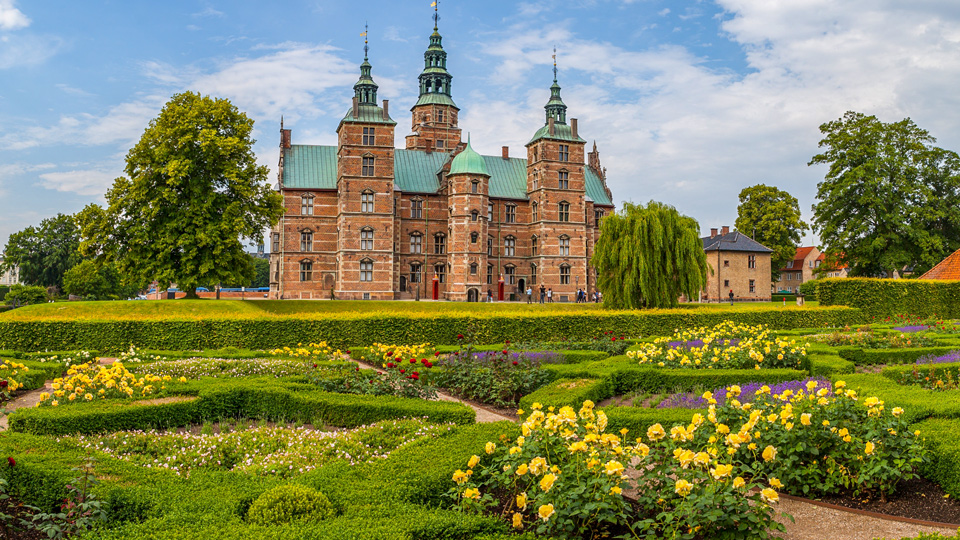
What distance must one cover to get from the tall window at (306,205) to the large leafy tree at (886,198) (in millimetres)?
34112

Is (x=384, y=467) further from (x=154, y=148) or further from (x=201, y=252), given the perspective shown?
(x=154, y=148)

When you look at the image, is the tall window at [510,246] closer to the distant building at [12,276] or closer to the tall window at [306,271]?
the tall window at [306,271]

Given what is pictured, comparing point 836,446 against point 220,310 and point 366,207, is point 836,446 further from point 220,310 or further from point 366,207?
point 366,207

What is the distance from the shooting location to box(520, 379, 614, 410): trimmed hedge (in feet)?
29.2

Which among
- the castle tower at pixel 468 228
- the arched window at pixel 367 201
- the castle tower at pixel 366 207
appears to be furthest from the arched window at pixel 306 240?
the castle tower at pixel 468 228

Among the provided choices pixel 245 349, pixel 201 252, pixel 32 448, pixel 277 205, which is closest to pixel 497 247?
pixel 277 205

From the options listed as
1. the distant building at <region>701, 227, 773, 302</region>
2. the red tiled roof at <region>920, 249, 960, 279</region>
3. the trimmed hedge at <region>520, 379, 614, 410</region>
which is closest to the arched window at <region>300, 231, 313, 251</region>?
the distant building at <region>701, 227, 773, 302</region>

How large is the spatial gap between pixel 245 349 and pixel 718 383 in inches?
455

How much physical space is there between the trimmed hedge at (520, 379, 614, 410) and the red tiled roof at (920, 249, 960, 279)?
27.1 metres

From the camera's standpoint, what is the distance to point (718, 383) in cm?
1048

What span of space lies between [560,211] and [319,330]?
3601 cm

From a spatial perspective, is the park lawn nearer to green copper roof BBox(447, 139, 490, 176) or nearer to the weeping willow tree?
the weeping willow tree

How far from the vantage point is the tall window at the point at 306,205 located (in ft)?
155

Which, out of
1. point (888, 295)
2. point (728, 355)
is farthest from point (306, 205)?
point (728, 355)
